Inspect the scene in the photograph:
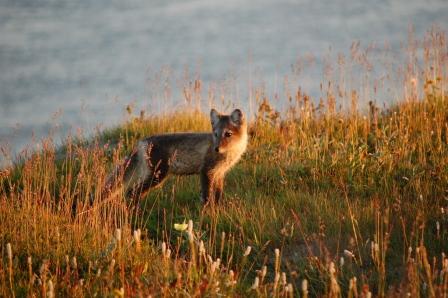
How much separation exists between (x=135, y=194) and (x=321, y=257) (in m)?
3.48

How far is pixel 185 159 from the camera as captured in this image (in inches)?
344

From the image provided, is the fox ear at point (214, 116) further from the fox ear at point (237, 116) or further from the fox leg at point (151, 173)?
the fox leg at point (151, 173)

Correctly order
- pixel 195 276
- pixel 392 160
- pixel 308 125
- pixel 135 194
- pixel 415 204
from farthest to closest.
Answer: pixel 308 125 < pixel 392 160 < pixel 135 194 < pixel 415 204 < pixel 195 276

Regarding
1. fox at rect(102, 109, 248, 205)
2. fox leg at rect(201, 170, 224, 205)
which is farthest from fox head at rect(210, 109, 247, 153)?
fox leg at rect(201, 170, 224, 205)

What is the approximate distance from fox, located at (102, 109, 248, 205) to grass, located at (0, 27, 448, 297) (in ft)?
1.10

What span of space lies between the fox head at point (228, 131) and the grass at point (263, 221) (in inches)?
28.5

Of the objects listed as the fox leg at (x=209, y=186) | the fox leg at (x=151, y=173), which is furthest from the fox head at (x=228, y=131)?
the fox leg at (x=151, y=173)

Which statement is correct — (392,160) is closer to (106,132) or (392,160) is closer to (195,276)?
(195,276)

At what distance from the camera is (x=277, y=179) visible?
9.22 metres

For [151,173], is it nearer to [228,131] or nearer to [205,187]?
[205,187]

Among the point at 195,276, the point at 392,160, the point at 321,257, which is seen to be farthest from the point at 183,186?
the point at 195,276

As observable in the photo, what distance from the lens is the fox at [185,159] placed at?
8.55 meters

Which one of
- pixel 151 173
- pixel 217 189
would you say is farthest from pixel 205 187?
pixel 151 173

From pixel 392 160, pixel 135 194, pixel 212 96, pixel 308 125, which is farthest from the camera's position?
pixel 212 96
